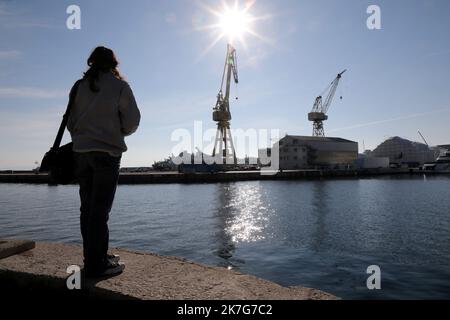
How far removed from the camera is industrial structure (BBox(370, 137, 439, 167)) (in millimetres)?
160750

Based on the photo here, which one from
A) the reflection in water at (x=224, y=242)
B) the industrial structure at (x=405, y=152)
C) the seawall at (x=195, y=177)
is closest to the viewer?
the reflection in water at (x=224, y=242)

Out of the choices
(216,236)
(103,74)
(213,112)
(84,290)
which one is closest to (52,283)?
(84,290)

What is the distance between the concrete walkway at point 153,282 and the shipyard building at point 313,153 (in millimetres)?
101837

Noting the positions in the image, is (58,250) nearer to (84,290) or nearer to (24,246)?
(24,246)

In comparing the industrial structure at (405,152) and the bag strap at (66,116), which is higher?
the industrial structure at (405,152)

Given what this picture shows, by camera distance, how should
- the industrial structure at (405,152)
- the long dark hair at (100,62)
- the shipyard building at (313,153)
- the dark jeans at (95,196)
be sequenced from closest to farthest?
the dark jeans at (95,196), the long dark hair at (100,62), the shipyard building at (313,153), the industrial structure at (405,152)

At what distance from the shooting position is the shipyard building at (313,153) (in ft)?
340

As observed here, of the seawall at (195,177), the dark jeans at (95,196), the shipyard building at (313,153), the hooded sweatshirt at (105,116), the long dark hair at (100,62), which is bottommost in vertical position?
the seawall at (195,177)

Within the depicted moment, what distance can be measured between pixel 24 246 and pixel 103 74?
112 inches

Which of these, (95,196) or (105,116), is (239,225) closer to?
(95,196)

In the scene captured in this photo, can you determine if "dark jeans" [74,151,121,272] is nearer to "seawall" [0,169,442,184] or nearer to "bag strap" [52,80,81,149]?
"bag strap" [52,80,81,149]

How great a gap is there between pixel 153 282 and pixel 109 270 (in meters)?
0.55

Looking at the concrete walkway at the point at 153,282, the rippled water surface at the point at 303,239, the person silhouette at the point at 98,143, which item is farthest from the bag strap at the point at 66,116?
the rippled water surface at the point at 303,239

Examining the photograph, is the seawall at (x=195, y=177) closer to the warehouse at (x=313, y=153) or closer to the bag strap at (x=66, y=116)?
the warehouse at (x=313, y=153)
